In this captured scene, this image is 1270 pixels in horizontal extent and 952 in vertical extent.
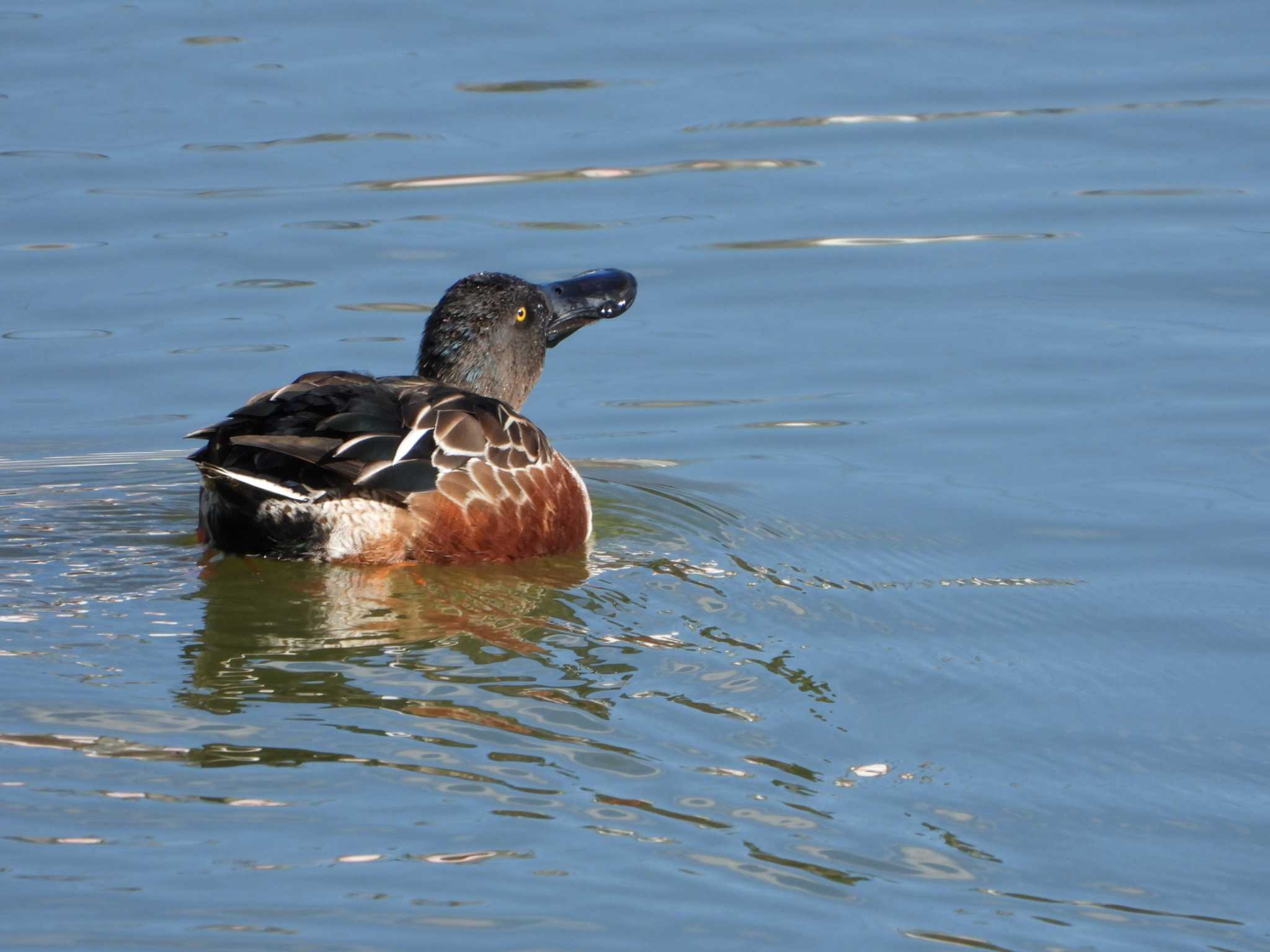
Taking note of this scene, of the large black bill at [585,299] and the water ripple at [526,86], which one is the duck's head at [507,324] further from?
the water ripple at [526,86]

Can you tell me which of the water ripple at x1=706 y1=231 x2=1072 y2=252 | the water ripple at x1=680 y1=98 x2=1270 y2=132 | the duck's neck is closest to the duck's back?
the duck's neck

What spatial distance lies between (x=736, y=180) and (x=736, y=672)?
6935mm

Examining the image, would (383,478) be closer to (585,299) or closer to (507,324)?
(507,324)

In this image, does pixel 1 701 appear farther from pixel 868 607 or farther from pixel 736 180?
pixel 736 180

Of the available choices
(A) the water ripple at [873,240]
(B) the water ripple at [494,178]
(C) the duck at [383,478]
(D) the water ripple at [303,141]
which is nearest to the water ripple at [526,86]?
(D) the water ripple at [303,141]

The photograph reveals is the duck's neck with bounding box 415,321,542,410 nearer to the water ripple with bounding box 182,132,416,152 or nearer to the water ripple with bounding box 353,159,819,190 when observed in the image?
the water ripple with bounding box 353,159,819,190

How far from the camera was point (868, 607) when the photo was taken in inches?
301

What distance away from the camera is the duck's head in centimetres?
905

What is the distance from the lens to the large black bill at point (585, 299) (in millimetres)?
9547

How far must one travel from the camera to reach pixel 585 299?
9.59 meters

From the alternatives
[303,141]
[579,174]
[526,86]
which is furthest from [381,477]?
[526,86]

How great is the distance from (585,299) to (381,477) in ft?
7.04

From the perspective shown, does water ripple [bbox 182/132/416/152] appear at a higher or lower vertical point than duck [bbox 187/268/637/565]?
higher

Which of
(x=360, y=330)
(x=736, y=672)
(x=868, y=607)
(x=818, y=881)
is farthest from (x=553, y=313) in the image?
(x=818, y=881)
